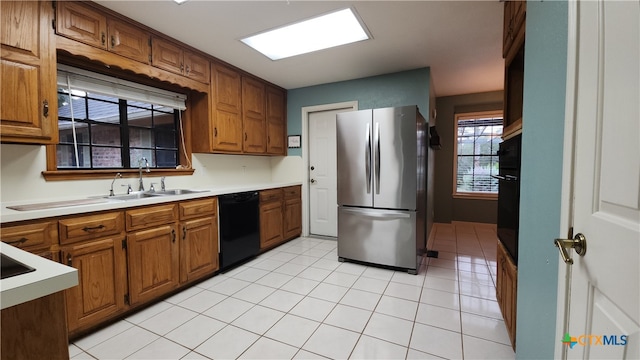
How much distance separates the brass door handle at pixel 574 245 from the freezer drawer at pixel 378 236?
1983 millimetres

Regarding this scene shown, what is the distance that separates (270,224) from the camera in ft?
11.7

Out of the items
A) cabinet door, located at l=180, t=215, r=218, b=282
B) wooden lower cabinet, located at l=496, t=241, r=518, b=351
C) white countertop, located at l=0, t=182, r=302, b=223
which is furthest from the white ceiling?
wooden lower cabinet, located at l=496, t=241, r=518, b=351

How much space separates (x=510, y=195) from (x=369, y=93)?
8.32ft

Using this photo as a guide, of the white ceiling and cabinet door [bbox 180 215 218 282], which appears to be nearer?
the white ceiling

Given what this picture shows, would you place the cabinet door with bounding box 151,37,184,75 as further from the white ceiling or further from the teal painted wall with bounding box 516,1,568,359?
the teal painted wall with bounding box 516,1,568,359

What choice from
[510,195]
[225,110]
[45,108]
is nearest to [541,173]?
[510,195]

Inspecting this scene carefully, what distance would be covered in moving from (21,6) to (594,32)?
113 inches

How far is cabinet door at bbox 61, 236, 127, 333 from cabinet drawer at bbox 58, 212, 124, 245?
48 millimetres

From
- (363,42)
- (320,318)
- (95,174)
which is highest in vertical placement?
(363,42)

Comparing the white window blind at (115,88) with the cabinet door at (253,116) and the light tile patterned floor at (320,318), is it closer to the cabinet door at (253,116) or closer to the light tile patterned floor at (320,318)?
the cabinet door at (253,116)

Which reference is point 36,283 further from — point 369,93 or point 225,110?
point 369,93

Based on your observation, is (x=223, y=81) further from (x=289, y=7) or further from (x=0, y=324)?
(x=0, y=324)

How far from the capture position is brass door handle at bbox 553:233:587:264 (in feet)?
2.31

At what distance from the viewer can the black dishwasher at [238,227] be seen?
2822mm
